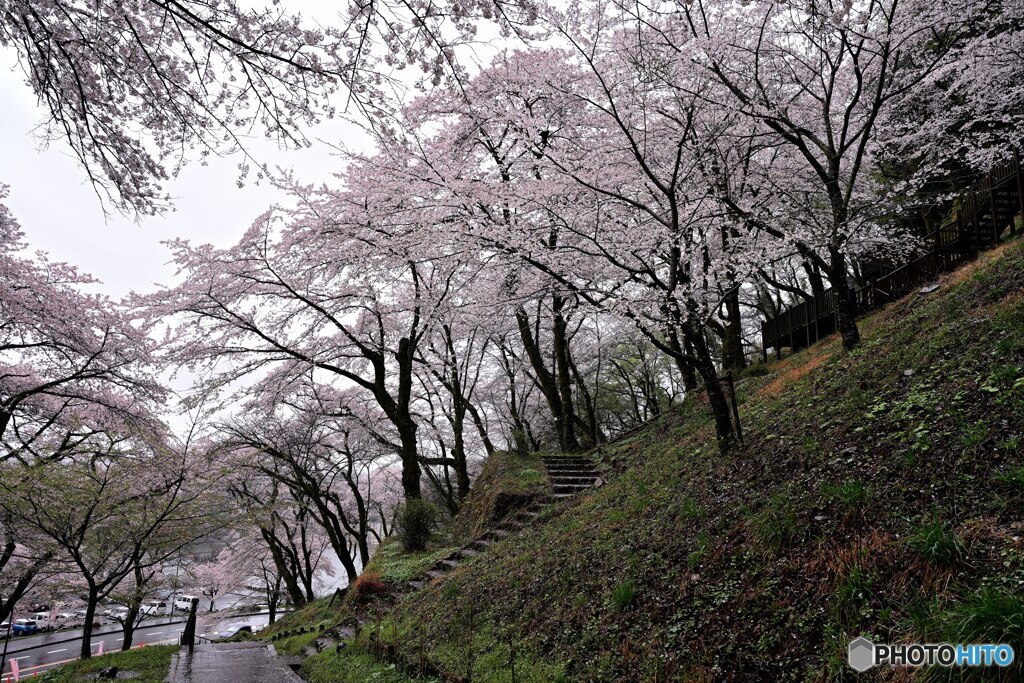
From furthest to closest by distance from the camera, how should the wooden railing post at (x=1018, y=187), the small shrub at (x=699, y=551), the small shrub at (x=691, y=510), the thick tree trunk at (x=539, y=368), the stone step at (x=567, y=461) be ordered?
1. the thick tree trunk at (x=539, y=368)
2. the stone step at (x=567, y=461)
3. the wooden railing post at (x=1018, y=187)
4. the small shrub at (x=691, y=510)
5. the small shrub at (x=699, y=551)

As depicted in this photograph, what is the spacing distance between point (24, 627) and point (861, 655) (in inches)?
1611

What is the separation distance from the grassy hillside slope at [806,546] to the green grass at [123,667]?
413 centimetres

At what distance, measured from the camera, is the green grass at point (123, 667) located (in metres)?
9.00

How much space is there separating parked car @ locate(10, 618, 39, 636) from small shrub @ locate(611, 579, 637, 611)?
38003mm

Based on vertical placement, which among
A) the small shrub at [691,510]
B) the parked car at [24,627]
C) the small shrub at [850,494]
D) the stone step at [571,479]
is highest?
the stone step at [571,479]

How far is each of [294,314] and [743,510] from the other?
41.2 feet

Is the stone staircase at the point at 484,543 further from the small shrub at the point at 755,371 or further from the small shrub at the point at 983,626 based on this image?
the small shrub at the point at 983,626

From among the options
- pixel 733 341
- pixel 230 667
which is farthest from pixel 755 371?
pixel 230 667

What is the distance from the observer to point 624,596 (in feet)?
17.4

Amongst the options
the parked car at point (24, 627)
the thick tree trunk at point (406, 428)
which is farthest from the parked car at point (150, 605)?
the thick tree trunk at point (406, 428)

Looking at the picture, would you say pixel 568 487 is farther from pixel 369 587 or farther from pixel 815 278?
pixel 815 278

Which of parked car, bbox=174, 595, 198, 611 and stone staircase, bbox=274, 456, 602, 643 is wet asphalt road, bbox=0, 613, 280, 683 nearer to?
parked car, bbox=174, 595, 198, 611

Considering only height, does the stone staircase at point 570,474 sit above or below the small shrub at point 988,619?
above

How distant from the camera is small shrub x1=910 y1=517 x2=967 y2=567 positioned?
3.42 metres
